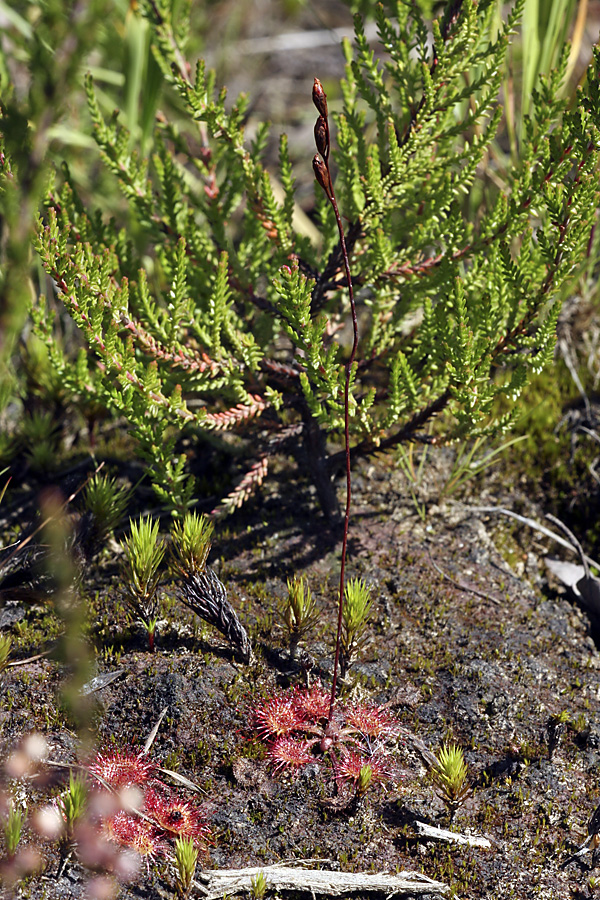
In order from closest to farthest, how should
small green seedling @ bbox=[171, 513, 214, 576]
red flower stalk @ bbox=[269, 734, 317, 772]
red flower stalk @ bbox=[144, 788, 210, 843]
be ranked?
red flower stalk @ bbox=[144, 788, 210, 843] → red flower stalk @ bbox=[269, 734, 317, 772] → small green seedling @ bbox=[171, 513, 214, 576]

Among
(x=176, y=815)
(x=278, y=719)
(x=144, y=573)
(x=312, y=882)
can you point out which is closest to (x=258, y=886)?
(x=312, y=882)

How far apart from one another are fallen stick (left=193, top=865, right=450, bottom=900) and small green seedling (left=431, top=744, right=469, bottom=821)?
24 cm

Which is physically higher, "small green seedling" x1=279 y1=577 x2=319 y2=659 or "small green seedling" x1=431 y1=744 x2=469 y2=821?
"small green seedling" x1=279 y1=577 x2=319 y2=659

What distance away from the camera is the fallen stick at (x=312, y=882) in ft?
6.81

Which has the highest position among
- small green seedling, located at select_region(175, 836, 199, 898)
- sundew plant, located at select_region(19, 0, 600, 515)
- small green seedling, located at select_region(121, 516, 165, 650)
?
sundew plant, located at select_region(19, 0, 600, 515)

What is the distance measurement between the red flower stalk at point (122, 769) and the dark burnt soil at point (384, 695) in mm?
58

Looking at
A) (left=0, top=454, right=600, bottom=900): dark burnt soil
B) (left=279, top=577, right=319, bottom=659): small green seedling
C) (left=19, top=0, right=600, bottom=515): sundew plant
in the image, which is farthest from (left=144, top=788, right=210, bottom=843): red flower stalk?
(left=19, top=0, right=600, bottom=515): sundew plant

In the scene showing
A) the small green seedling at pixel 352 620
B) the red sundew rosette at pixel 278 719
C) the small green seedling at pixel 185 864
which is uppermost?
the small green seedling at pixel 352 620

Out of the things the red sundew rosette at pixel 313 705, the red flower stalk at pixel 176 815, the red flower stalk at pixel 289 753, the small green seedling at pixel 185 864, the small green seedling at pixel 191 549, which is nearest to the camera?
the small green seedling at pixel 185 864

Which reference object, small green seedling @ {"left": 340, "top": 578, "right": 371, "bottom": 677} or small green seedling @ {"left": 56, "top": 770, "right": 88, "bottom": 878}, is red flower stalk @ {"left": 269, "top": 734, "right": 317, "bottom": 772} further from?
small green seedling @ {"left": 56, "top": 770, "right": 88, "bottom": 878}

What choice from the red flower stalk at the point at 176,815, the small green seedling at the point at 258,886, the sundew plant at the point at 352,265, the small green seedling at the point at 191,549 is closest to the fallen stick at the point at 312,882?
the small green seedling at the point at 258,886

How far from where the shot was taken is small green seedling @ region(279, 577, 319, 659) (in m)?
2.53

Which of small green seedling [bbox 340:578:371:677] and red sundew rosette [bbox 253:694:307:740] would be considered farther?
small green seedling [bbox 340:578:371:677]

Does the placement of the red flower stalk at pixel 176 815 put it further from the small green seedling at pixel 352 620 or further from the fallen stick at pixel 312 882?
the small green seedling at pixel 352 620
